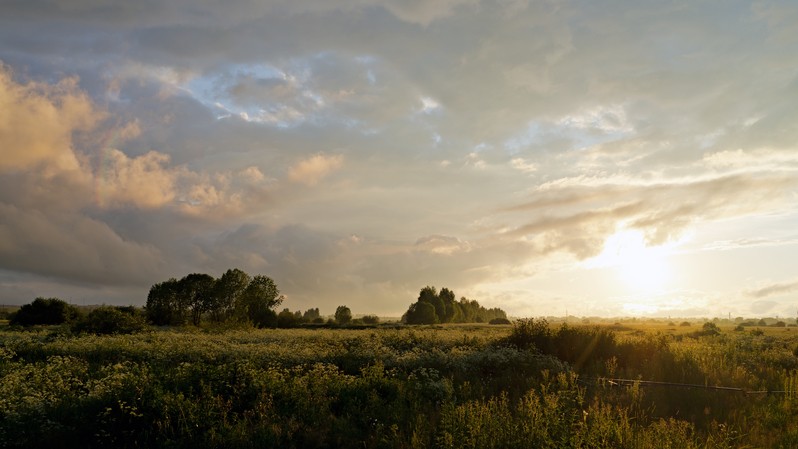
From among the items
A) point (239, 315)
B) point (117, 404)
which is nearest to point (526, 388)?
point (117, 404)

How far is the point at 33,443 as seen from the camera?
1028 cm

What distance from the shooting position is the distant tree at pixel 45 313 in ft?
194

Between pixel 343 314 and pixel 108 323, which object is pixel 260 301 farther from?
pixel 108 323

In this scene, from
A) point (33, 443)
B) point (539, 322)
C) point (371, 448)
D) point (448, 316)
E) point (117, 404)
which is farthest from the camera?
point (448, 316)

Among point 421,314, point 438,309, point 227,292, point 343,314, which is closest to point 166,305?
point 227,292

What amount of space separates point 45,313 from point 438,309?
293 feet

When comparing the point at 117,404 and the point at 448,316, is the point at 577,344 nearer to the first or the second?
the point at 117,404

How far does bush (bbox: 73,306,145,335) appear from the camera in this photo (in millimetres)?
39406

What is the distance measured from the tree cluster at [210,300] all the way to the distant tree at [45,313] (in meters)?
13.9

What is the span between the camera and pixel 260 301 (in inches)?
3374

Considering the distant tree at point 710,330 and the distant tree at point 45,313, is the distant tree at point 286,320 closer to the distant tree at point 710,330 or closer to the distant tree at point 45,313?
the distant tree at point 45,313

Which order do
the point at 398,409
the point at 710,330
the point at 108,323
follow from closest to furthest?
the point at 398,409 → the point at 108,323 → the point at 710,330

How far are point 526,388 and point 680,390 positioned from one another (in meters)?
4.20

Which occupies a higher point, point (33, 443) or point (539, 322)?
point (539, 322)
